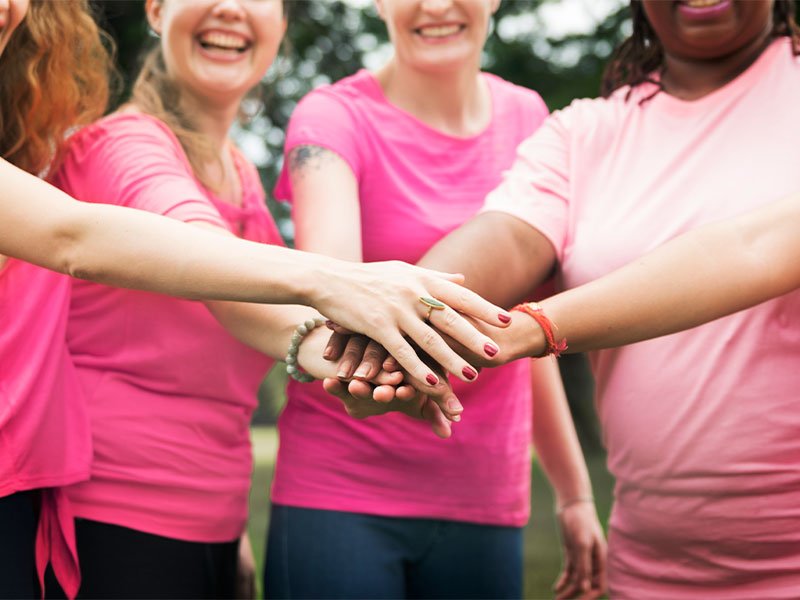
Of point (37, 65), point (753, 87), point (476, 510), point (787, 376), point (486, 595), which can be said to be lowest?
point (486, 595)

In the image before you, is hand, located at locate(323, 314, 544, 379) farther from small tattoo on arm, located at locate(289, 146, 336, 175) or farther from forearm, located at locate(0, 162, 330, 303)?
small tattoo on arm, located at locate(289, 146, 336, 175)

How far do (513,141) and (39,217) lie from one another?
1.32 m

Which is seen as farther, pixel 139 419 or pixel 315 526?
pixel 315 526

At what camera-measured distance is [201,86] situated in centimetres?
270

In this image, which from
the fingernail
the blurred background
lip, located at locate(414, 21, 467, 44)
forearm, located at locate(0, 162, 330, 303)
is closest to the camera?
forearm, located at locate(0, 162, 330, 303)

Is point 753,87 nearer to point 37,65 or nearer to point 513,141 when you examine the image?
point 513,141

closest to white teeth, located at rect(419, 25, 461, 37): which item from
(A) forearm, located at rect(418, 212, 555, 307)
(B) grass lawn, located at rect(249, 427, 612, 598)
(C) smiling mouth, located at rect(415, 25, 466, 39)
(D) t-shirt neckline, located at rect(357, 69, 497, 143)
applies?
(C) smiling mouth, located at rect(415, 25, 466, 39)

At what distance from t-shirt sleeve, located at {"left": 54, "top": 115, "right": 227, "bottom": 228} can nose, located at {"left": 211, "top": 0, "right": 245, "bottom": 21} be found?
37 centimetres

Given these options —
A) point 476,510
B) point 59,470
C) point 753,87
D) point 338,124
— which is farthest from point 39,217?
point 753,87

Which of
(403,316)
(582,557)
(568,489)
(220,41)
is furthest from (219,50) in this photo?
(582,557)

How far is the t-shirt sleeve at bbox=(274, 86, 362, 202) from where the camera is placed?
2525 millimetres

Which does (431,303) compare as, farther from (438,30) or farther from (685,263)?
(438,30)

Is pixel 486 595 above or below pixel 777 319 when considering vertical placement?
below

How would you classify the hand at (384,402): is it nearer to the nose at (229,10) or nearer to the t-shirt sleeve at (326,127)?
the t-shirt sleeve at (326,127)
